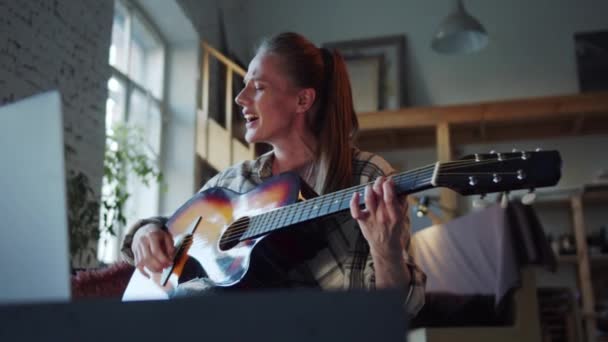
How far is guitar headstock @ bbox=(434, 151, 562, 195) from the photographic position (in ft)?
3.43

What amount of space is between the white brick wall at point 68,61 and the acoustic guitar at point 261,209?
1.59 m

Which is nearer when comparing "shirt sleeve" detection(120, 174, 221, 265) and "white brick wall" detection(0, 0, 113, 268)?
"shirt sleeve" detection(120, 174, 221, 265)

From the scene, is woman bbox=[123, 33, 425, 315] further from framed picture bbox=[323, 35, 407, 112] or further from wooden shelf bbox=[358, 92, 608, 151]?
framed picture bbox=[323, 35, 407, 112]

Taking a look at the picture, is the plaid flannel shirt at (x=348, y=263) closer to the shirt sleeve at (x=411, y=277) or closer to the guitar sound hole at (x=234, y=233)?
the shirt sleeve at (x=411, y=277)

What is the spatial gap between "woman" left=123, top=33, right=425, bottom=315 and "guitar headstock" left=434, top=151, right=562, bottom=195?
14 cm

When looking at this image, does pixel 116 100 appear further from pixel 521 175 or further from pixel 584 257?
pixel 584 257

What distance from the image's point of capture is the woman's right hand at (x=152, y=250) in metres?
1.29

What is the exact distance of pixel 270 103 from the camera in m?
1.42

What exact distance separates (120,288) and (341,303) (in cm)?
115

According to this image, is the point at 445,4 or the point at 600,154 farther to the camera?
the point at 445,4

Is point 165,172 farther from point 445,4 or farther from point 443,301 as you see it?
point 445,4

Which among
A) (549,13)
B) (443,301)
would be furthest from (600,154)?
(443,301)

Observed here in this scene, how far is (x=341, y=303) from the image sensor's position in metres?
0.37

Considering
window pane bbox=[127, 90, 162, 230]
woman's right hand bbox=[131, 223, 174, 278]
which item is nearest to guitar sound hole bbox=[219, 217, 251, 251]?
woman's right hand bbox=[131, 223, 174, 278]
